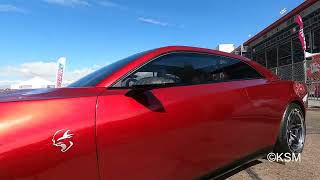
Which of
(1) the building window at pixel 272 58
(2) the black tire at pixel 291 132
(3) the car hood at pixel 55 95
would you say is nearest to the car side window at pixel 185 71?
(3) the car hood at pixel 55 95

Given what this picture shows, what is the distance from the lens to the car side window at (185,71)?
121 inches

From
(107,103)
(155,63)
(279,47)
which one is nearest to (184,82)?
(155,63)

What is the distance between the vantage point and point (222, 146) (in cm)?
352

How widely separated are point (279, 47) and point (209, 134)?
42527 millimetres

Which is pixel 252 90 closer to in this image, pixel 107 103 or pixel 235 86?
pixel 235 86

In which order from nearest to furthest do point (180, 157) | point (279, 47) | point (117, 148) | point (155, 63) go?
point (117, 148) < point (180, 157) < point (155, 63) < point (279, 47)

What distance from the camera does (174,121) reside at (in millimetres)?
3012

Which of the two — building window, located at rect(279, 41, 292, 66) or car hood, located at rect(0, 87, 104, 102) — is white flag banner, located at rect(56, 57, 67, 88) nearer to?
car hood, located at rect(0, 87, 104, 102)

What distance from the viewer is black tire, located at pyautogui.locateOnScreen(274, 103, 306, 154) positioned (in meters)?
4.56

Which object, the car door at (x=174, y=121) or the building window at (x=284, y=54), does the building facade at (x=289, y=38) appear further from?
the car door at (x=174, y=121)

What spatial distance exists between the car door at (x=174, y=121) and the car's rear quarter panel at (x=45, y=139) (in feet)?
0.31

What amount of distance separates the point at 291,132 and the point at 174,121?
234cm

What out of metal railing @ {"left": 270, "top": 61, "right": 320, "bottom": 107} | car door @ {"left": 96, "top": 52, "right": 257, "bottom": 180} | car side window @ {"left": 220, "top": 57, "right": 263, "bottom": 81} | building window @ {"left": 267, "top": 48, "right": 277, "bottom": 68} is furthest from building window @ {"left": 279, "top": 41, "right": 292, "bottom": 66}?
car door @ {"left": 96, "top": 52, "right": 257, "bottom": 180}

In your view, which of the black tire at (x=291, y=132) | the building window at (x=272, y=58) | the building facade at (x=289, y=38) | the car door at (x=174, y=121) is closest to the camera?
the car door at (x=174, y=121)
